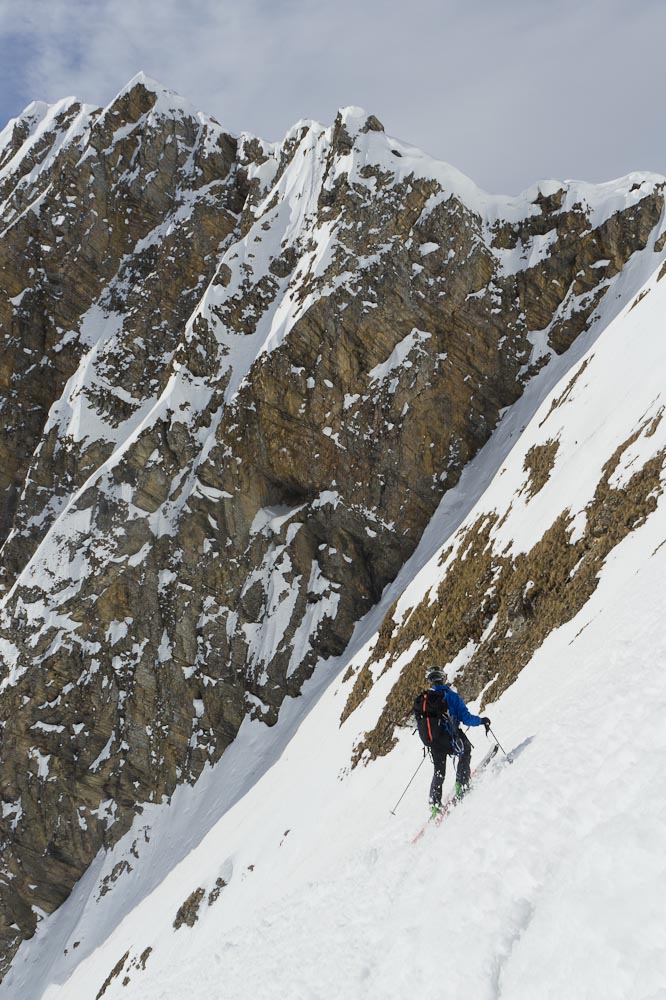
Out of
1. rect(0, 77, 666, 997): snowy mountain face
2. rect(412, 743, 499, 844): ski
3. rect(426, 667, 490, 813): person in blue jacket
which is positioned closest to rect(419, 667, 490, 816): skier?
rect(426, 667, 490, 813): person in blue jacket

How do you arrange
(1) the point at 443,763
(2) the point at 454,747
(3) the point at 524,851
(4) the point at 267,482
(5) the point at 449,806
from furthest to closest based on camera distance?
(4) the point at 267,482 → (1) the point at 443,763 → (2) the point at 454,747 → (5) the point at 449,806 → (3) the point at 524,851

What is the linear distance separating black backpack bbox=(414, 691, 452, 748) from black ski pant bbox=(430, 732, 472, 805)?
62mm

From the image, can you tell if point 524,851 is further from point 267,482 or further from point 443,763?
point 267,482

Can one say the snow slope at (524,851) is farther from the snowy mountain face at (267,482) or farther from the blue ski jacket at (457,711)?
the snowy mountain face at (267,482)

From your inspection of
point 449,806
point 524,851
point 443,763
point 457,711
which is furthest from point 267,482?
point 524,851

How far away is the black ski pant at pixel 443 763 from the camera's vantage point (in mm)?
9102

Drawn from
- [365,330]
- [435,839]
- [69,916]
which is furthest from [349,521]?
[435,839]

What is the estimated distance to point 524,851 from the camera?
5.68 meters

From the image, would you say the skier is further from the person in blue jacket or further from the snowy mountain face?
the snowy mountain face

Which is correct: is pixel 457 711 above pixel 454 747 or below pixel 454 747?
above

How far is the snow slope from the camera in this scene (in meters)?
4.35

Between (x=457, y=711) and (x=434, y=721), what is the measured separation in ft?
1.22

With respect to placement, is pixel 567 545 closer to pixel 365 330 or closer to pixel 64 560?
pixel 365 330

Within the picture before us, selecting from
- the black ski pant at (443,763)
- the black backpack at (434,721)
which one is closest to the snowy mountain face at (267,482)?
the black ski pant at (443,763)
